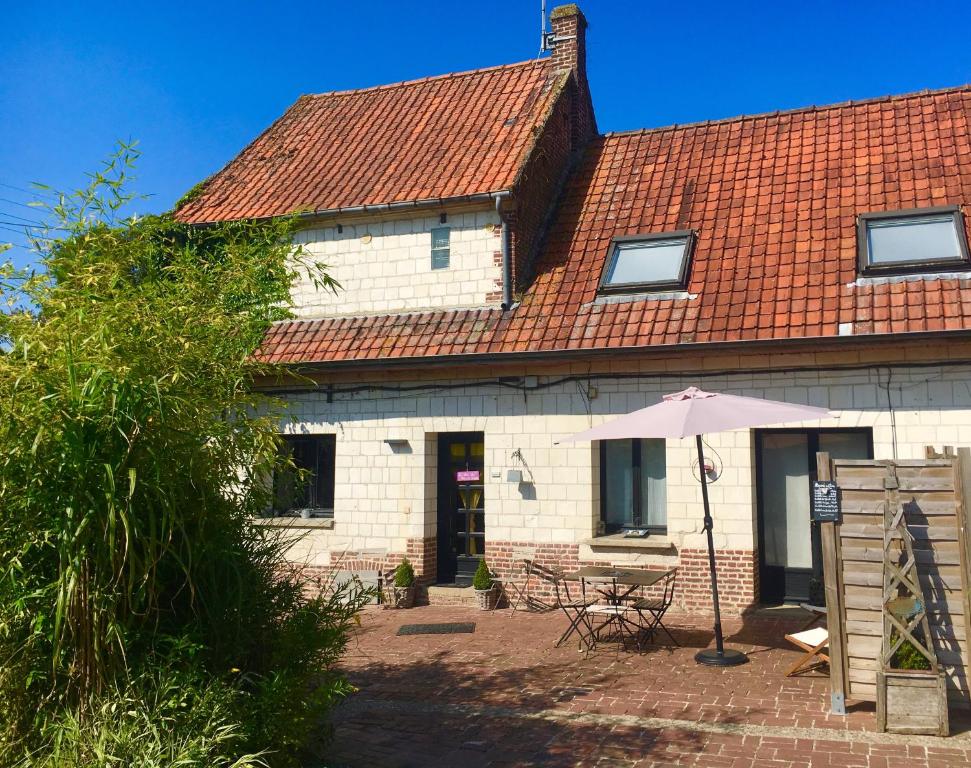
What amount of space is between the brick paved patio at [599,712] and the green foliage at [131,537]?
1.15 m

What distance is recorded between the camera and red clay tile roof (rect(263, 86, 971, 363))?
10.2 m

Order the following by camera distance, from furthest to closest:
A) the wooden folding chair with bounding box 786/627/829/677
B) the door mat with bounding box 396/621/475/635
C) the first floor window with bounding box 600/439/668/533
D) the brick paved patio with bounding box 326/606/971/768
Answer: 1. the first floor window with bounding box 600/439/668/533
2. the door mat with bounding box 396/621/475/635
3. the wooden folding chair with bounding box 786/627/829/677
4. the brick paved patio with bounding box 326/606/971/768

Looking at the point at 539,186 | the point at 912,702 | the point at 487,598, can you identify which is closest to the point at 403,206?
the point at 539,186

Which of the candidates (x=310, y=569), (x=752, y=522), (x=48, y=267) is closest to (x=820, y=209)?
(x=752, y=522)

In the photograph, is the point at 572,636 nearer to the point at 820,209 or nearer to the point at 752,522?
the point at 752,522

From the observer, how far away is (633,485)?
1127 cm

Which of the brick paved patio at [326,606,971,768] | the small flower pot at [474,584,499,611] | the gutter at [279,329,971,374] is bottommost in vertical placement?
the brick paved patio at [326,606,971,768]

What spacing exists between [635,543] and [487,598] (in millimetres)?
2144

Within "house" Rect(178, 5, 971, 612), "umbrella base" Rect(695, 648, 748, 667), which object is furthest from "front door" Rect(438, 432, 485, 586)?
"umbrella base" Rect(695, 648, 748, 667)

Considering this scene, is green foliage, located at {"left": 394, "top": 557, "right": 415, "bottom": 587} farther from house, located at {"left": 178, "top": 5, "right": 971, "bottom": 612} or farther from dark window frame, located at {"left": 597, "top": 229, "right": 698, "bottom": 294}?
dark window frame, located at {"left": 597, "top": 229, "right": 698, "bottom": 294}

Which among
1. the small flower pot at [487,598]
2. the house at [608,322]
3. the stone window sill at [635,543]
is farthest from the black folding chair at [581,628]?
the house at [608,322]

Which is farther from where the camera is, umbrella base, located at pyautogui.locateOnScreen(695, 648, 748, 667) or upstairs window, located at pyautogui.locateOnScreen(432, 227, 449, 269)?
upstairs window, located at pyautogui.locateOnScreen(432, 227, 449, 269)

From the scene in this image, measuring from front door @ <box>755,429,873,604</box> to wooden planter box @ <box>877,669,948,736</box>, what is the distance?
433 cm

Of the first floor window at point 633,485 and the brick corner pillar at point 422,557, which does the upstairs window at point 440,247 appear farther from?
the brick corner pillar at point 422,557
